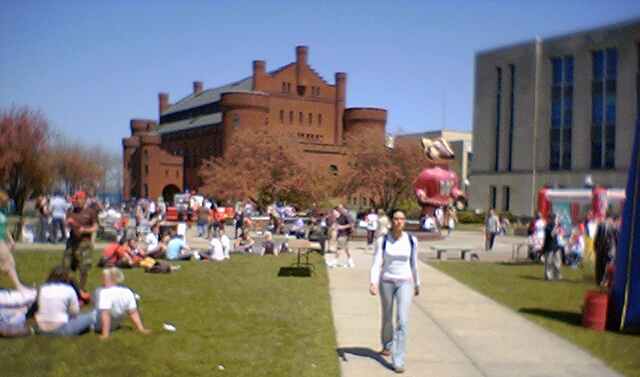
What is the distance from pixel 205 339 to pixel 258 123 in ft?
234

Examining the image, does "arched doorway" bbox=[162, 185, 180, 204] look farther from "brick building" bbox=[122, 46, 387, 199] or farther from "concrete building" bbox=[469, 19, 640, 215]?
"concrete building" bbox=[469, 19, 640, 215]

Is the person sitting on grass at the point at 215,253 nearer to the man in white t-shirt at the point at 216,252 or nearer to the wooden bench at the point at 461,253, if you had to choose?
the man in white t-shirt at the point at 216,252

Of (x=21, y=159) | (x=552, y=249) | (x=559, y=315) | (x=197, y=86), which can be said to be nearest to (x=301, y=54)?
(x=197, y=86)

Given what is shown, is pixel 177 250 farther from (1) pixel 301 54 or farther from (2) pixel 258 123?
(1) pixel 301 54

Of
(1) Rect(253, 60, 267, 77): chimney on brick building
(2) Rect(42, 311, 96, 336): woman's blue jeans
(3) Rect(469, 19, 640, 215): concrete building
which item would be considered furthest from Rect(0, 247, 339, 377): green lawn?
(1) Rect(253, 60, 267, 77): chimney on brick building

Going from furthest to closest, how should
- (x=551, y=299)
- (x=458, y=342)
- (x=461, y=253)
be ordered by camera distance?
(x=461, y=253)
(x=551, y=299)
(x=458, y=342)

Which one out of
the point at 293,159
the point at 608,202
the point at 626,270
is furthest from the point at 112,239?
the point at 293,159

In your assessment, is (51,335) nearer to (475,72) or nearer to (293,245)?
(293,245)

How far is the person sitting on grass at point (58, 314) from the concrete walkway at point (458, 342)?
3.23 meters

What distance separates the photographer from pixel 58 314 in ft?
27.9

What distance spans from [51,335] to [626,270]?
8190 mm

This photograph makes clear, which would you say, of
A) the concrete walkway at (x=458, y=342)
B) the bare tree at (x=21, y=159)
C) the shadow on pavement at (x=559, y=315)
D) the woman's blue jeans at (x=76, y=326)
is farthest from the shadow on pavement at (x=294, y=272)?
the bare tree at (x=21, y=159)

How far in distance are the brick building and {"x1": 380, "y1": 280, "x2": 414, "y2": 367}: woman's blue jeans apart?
214ft

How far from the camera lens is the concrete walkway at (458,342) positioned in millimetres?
7863
